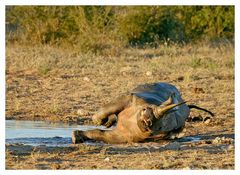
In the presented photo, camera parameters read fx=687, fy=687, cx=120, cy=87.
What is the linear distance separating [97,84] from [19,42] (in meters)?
5.91

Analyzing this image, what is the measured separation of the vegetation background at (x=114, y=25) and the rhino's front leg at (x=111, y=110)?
26.1 ft

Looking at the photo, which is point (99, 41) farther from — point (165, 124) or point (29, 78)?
point (165, 124)

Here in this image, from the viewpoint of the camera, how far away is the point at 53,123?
8688 mm

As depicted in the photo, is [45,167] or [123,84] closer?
[45,167]

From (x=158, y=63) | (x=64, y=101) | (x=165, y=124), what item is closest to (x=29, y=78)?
(x=64, y=101)

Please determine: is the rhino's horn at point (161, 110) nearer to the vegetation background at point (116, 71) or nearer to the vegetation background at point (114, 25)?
the vegetation background at point (116, 71)

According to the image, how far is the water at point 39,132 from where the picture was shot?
7160 millimetres

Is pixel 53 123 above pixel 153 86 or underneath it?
underneath

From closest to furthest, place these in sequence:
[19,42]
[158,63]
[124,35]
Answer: [158,63] → [19,42] → [124,35]

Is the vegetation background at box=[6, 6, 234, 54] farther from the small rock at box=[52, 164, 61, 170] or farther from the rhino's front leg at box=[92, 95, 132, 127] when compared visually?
the small rock at box=[52, 164, 61, 170]

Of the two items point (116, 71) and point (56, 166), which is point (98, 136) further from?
point (116, 71)

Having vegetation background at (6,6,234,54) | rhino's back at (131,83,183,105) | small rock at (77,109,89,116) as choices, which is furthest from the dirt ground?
vegetation background at (6,6,234,54)
